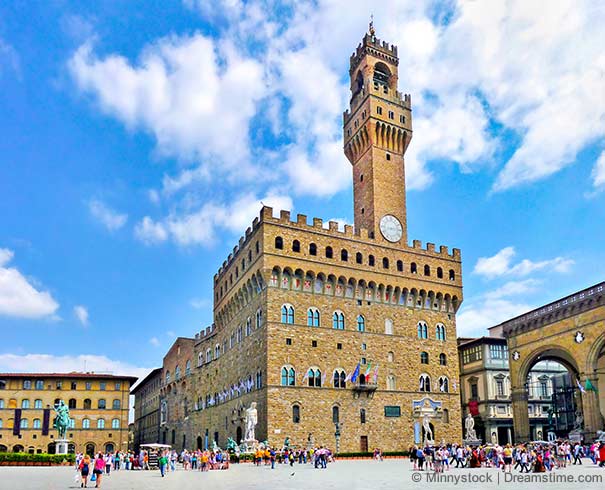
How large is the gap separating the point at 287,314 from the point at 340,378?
6741 millimetres

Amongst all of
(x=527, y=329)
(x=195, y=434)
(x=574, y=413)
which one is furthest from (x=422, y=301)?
(x=195, y=434)

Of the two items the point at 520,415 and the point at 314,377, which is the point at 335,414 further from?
the point at 520,415

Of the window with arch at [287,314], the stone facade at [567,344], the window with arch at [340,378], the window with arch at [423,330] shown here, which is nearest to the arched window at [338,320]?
the window with arch at [340,378]

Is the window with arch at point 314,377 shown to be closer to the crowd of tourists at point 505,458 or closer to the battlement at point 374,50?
the crowd of tourists at point 505,458

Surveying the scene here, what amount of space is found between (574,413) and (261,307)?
37.8m

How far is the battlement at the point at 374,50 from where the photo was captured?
198 feet

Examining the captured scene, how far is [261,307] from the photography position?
4972 centimetres

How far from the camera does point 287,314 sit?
48.9 m

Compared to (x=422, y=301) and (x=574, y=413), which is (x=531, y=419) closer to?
(x=574, y=413)

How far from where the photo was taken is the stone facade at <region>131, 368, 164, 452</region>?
87.4 meters

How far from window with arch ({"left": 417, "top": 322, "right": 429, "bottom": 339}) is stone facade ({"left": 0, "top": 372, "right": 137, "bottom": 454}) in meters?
44.5

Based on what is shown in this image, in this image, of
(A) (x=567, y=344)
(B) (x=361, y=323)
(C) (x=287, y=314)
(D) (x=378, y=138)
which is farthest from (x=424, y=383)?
(D) (x=378, y=138)

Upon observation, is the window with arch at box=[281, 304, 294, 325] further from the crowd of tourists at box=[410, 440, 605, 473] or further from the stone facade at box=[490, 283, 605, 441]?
the stone facade at box=[490, 283, 605, 441]

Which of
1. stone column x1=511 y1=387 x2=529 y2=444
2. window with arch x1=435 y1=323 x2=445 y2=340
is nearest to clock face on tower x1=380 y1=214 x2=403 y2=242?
window with arch x1=435 y1=323 x2=445 y2=340
